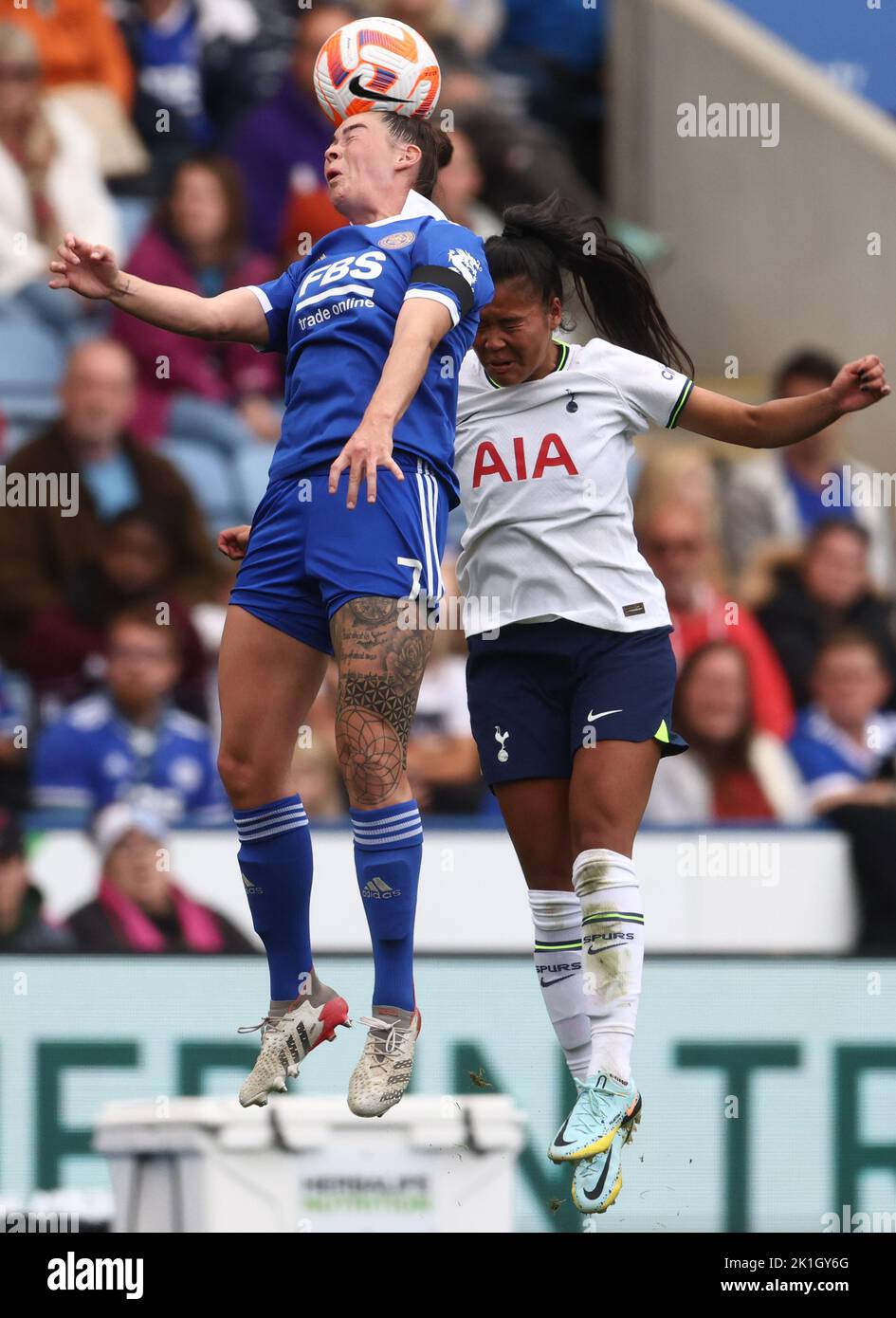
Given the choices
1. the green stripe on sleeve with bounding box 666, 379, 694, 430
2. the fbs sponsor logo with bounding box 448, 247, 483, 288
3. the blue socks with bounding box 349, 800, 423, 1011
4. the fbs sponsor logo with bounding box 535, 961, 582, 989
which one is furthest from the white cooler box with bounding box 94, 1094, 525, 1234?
the fbs sponsor logo with bounding box 448, 247, 483, 288

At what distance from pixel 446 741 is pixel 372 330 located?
3.75 metres

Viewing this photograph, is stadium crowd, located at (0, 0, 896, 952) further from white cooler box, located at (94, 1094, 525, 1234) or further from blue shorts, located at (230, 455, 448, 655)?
blue shorts, located at (230, 455, 448, 655)

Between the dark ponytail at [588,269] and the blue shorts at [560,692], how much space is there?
29.0 inches


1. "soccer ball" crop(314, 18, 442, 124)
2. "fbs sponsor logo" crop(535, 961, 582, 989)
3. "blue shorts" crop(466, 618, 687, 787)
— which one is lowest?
"fbs sponsor logo" crop(535, 961, 582, 989)

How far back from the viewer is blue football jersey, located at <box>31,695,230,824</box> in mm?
7945

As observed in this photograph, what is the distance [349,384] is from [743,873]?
130 inches

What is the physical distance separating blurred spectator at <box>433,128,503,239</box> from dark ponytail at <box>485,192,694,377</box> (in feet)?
12.1

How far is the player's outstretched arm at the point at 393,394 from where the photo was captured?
4152mm

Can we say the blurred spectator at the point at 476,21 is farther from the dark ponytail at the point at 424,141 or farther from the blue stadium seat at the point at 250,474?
the dark ponytail at the point at 424,141

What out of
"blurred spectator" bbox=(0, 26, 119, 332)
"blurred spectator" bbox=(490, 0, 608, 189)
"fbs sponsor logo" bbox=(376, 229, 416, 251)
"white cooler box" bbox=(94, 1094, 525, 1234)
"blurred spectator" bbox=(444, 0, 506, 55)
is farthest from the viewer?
"blurred spectator" bbox=(490, 0, 608, 189)

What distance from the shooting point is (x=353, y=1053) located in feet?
21.2

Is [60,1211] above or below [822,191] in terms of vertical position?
below
